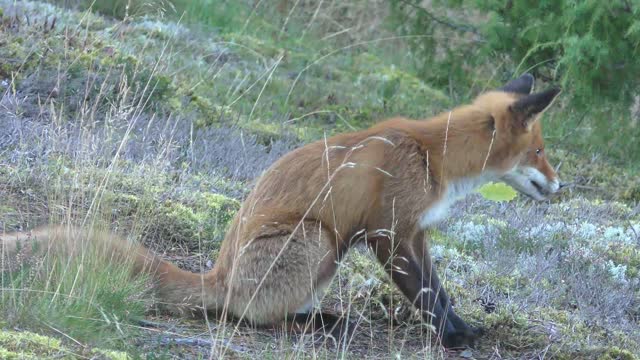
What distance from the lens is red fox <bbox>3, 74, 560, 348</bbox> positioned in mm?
5266

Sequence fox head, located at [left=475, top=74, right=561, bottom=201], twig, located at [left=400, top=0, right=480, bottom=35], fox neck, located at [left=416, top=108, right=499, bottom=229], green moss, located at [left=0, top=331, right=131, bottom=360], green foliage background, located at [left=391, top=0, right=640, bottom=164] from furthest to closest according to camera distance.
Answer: twig, located at [left=400, top=0, right=480, bottom=35]
green foliage background, located at [left=391, top=0, right=640, bottom=164]
fox head, located at [left=475, top=74, right=561, bottom=201]
fox neck, located at [left=416, top=108, right=499, bottom=229]
green moss, located at [left=0, top=331, right=131, bottom=360]

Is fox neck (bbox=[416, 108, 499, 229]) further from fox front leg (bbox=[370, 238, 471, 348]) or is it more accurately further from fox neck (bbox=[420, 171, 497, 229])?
fox front leg (bbox=[370, 238, 471, 348])

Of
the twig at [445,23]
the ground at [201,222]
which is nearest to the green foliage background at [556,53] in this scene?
the twig at [445,23]

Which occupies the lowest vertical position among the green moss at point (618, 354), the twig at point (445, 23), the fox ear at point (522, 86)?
the green moss at point (618, 354)

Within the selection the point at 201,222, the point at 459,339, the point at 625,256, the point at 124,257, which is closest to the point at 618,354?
the point at 459,339

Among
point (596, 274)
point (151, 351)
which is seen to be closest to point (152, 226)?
point (151, 351)

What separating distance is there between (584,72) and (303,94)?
3389mm

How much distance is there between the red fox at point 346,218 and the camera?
5266 mm

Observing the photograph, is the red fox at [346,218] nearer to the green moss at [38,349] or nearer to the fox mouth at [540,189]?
the fox mouth at [540,189]

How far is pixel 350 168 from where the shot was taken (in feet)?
18.2

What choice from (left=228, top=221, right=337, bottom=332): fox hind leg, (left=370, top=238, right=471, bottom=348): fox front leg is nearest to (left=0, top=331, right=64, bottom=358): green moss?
(left=228, top=221, right=337, bottom=332): fox hind leg

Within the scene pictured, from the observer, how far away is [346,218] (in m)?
5.51

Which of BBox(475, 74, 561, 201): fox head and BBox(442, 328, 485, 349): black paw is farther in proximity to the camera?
BBox(475, 74, 561, 201): fox head

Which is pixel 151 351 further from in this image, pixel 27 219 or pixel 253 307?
pixel 27 219
